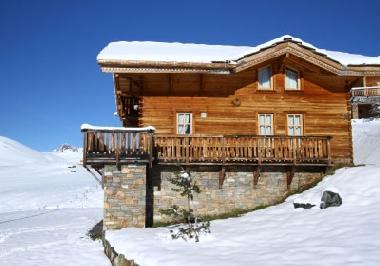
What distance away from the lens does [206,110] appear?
62.2 ft

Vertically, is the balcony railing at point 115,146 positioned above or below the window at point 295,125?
below

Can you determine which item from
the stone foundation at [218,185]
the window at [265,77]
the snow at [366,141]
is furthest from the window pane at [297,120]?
the snow at [366,141]

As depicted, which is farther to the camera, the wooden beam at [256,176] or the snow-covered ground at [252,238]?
the wooden beam at [256,176]

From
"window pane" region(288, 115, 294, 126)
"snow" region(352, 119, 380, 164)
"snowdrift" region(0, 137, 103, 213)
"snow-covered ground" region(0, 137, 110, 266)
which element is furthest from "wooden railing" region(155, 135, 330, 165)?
"snowdrift" region(0, 137, 103, 213)

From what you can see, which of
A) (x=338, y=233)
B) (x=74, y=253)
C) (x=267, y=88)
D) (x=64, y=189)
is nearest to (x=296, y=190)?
(x=267, y=88)

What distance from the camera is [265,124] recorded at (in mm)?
19438

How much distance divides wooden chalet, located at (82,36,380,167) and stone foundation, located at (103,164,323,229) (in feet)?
1.74

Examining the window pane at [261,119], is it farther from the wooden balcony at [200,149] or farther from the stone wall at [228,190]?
the stone wall at [228,190]

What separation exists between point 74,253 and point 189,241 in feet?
16.4

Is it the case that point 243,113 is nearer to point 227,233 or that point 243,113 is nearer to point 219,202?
point 219,202

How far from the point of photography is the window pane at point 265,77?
Result: 64.6ft

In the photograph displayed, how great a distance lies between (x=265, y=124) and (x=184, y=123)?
3682mm

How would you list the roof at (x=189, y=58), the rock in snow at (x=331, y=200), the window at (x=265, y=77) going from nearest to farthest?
1. the rock in snow at (x=331, y=200)
2. the roof at (x=189, y=58)
3. the window at (x=265, y=77)

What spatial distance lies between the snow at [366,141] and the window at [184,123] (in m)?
17.6
